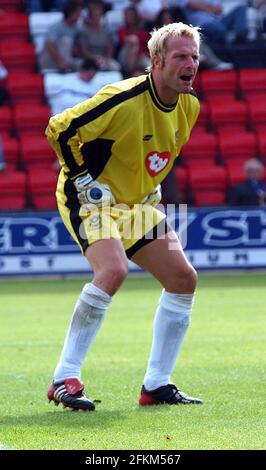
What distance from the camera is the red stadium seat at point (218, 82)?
21.3m

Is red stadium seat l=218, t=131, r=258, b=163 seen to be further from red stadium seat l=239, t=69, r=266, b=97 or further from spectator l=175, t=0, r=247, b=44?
spectator l=175, t=0, r=247, b=44

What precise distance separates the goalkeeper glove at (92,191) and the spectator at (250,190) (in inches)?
429

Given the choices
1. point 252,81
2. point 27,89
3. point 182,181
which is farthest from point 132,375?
point 252,81

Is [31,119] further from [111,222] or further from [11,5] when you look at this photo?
[111,222]

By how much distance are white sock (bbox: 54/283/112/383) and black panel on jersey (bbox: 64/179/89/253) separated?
35 cm

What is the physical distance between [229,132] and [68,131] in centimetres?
1412

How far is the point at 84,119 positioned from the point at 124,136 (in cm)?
30

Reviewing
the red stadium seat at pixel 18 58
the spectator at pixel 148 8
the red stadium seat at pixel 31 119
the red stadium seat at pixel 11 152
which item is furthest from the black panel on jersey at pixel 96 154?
the red stadium seat at pixel 18 58

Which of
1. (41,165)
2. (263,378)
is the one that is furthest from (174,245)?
(41,165)

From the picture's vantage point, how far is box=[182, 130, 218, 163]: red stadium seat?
20.5 meters

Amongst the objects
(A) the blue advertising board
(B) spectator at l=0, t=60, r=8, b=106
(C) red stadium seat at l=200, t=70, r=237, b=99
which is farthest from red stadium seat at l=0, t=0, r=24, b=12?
(A) the blue advertising board

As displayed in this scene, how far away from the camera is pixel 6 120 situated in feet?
67.4

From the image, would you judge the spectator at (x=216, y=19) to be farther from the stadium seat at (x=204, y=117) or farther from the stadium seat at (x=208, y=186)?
the stadium seat at (x=208, y=186)

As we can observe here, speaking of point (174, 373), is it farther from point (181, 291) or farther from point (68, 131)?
point (68, 131)
